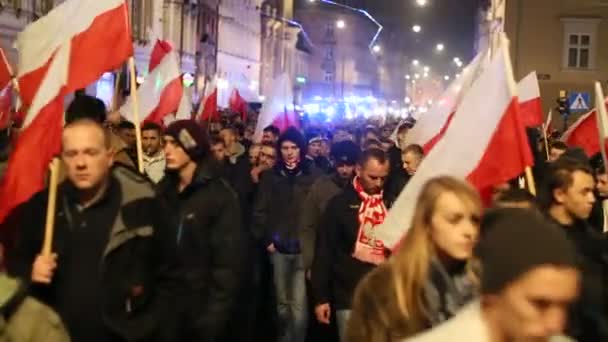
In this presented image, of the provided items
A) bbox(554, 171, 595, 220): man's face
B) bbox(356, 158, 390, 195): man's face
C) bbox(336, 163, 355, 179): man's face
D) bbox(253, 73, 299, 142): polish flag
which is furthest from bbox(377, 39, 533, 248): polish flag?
bbox(253, 73, 299, 142): polish flag

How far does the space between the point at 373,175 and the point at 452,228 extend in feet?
11.5

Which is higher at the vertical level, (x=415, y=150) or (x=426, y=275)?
(x=415, y=150)

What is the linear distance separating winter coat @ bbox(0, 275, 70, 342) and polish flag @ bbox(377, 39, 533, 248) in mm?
2156

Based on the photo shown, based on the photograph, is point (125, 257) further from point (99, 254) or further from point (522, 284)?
point (522, 284)

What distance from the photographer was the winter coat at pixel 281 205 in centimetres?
994

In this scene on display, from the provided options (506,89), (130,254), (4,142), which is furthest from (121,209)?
(4,142)

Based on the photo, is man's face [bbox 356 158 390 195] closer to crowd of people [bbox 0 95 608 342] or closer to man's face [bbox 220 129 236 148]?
crowd of people [bbox 0 95 608 342]

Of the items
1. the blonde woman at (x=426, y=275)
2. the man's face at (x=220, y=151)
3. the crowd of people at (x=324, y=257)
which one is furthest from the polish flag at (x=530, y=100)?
the blonde woman at (x=426, y=275)

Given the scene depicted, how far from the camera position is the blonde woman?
4102 mm

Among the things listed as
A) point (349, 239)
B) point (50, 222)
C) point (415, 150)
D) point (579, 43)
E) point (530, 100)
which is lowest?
point (349, 239)

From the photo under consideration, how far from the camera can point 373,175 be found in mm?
7734

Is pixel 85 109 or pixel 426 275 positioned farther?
pixel 85 109

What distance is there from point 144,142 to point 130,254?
5282 millimetres

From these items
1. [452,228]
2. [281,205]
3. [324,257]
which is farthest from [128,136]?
[452,228]
